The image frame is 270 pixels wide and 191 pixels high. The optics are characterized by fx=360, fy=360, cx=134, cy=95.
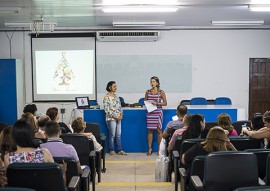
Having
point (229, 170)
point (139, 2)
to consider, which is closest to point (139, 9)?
point (139, 2)

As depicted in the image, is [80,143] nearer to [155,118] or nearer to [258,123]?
[258,123]

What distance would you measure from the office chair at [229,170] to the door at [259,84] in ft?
23.9

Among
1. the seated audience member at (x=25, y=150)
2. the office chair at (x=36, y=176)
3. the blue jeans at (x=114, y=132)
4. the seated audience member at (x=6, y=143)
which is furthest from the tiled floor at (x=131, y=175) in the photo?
the office chair at (x=36, y=176)

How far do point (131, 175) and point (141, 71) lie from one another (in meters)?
4.57

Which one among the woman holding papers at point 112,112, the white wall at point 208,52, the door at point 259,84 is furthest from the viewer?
the door at point 259,84

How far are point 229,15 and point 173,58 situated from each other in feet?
6.69

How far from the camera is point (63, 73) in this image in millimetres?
9703

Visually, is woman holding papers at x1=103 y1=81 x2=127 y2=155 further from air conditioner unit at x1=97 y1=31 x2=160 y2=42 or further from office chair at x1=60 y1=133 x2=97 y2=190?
air conditioner unit at x1=97 y1=31 x2=160 y2=42

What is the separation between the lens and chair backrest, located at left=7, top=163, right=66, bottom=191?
8.61 feet

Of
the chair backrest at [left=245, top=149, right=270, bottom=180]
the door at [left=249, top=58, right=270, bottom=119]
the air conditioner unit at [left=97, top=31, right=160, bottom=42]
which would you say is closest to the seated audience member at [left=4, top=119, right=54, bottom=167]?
the chair backrest at [left=245, top=149, right=270, bottom=180]

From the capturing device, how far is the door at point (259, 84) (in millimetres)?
9750

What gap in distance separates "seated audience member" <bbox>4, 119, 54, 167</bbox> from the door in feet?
25.8

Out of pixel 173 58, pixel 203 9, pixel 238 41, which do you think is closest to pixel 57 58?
pixel 173 58

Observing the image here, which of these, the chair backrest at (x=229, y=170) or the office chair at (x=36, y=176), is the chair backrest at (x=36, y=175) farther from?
the chair backrest at (x=229, y=170)
